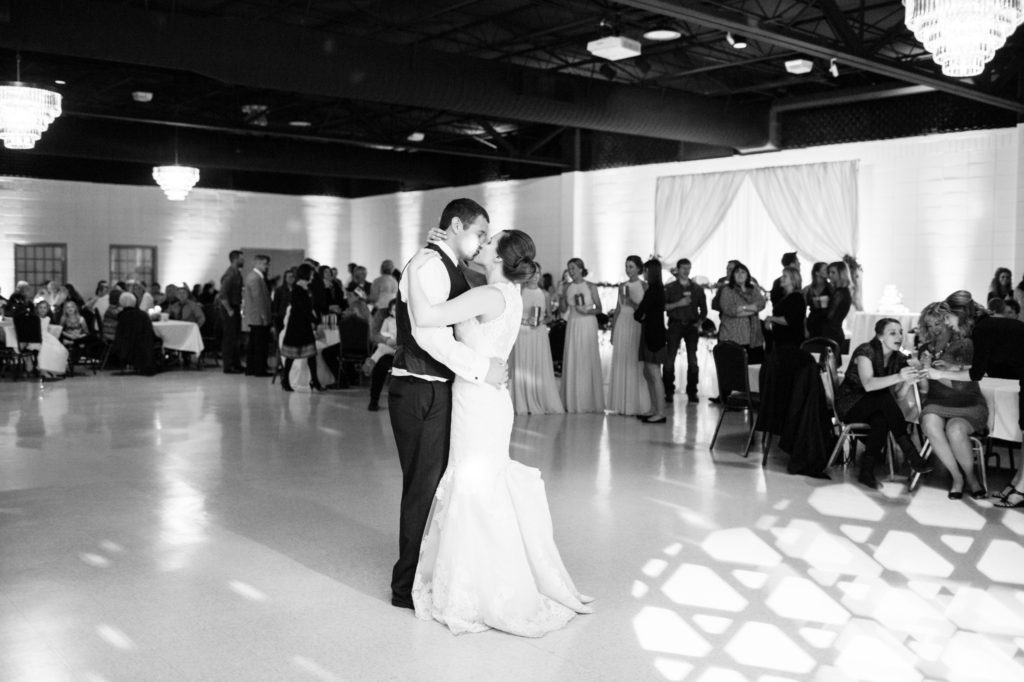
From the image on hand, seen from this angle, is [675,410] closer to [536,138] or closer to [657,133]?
[657,133]

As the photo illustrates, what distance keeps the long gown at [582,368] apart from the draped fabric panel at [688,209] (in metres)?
5.49

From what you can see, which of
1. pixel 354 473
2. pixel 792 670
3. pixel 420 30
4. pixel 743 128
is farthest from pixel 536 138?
pixel 792 670

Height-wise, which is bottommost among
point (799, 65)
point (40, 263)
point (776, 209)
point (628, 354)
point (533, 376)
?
point (533, 376)

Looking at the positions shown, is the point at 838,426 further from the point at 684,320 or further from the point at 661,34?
the point at 661,34

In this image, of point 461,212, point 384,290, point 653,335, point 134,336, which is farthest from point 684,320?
point 461,212

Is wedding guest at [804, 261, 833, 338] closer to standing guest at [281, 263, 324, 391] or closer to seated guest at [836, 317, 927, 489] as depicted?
seated guest at [836, 317, 927, 489]

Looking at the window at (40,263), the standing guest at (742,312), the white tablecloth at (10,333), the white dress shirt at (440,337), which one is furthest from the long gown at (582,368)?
the window at (40,263)

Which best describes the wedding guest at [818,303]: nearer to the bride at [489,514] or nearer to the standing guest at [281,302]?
the standing guest at [281,302]

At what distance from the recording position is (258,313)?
12.4 metres

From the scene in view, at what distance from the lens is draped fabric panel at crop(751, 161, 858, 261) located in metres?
12.8

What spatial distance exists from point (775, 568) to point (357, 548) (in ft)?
6.21

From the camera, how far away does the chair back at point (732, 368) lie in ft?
24.5

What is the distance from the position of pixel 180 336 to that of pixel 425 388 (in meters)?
10.7

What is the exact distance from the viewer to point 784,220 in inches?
530
